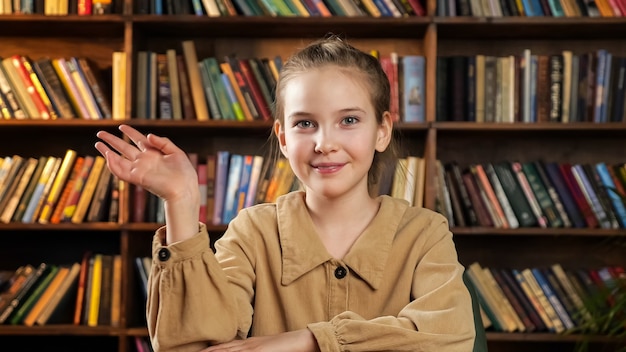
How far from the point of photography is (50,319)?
314cm

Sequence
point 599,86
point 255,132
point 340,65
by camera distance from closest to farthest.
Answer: point 340,65 < point 599,86 < point 255,132

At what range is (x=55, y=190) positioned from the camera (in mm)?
3145

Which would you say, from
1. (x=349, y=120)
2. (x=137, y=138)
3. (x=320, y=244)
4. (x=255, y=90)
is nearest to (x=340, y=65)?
(x=349, y=120)

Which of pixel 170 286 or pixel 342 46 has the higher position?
pixel 342 46

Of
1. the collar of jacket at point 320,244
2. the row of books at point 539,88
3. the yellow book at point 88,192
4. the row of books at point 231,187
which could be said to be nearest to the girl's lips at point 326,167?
the collar of jacket at point 320,244

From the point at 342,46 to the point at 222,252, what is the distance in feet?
1.50

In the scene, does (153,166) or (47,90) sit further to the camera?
(47,90)

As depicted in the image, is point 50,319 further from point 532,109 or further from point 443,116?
point 532,109

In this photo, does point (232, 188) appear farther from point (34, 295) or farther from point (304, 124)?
point (304, 124)

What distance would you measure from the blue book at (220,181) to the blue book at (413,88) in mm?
703

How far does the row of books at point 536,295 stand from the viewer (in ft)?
10.2

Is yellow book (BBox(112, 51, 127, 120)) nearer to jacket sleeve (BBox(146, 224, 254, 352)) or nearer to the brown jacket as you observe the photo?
the brown jacket

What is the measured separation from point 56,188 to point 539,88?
1.87 metres

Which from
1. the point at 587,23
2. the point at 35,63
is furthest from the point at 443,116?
the point at 35,63
